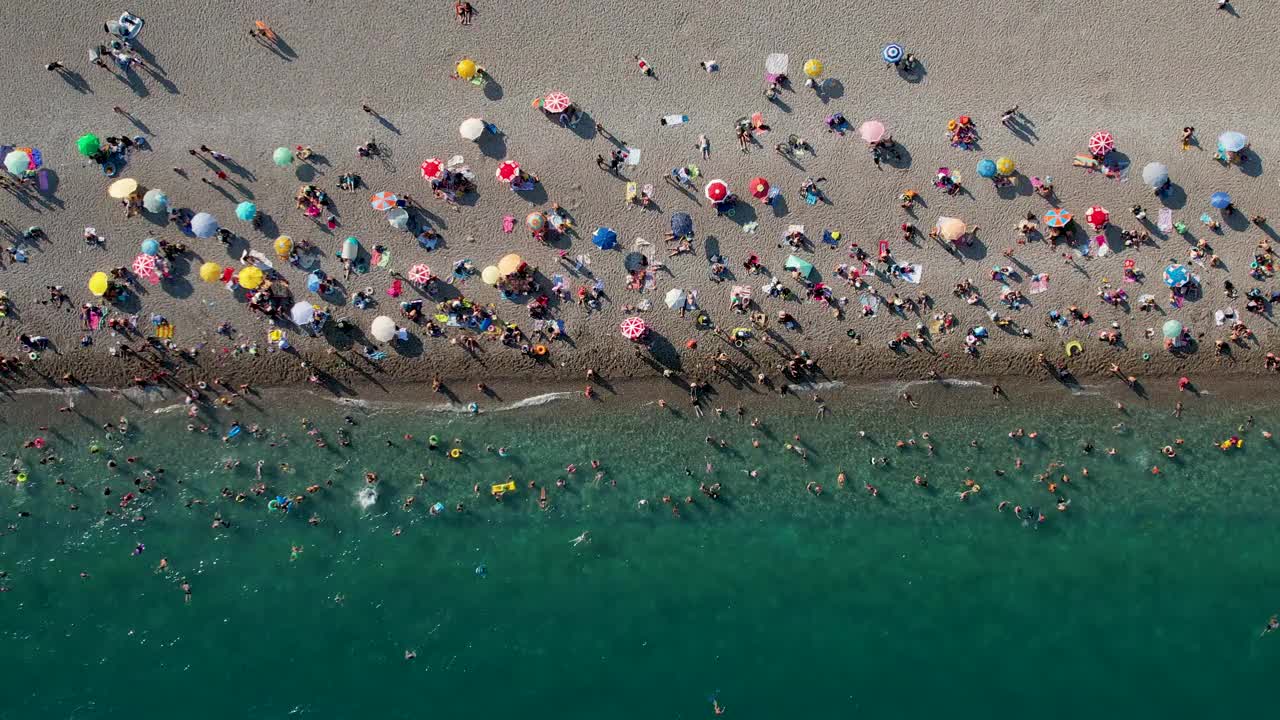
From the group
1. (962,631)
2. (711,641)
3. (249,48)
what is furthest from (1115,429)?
(249,48)

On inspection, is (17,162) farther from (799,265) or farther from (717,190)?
(799,265)

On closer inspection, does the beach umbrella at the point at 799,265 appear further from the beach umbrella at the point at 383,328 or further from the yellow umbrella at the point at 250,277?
the yellow umbrella at the point at 250,277

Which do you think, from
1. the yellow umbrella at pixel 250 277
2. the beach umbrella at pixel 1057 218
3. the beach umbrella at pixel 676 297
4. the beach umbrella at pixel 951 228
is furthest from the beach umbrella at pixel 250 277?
the beach umbrella at pixel 1057 218

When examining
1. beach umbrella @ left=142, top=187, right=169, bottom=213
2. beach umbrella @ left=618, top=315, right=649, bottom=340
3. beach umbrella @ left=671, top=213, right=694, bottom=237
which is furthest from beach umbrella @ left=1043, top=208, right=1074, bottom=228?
beach umbrella @ left=142, top=187, right=169, bottom=213

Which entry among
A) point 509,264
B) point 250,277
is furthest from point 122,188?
point 509,264

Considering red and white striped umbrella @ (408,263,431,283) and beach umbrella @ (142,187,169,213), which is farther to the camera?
red and white striped umbrella @ (408,263,431,283)

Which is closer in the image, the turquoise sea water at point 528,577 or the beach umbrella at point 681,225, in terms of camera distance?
the beach umbrella at point 681,225

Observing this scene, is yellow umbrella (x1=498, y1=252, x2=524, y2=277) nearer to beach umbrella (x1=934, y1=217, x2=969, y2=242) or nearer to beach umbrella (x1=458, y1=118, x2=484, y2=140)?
beach umbrella (x1=458, y1=118, x2=484, y2=140)
